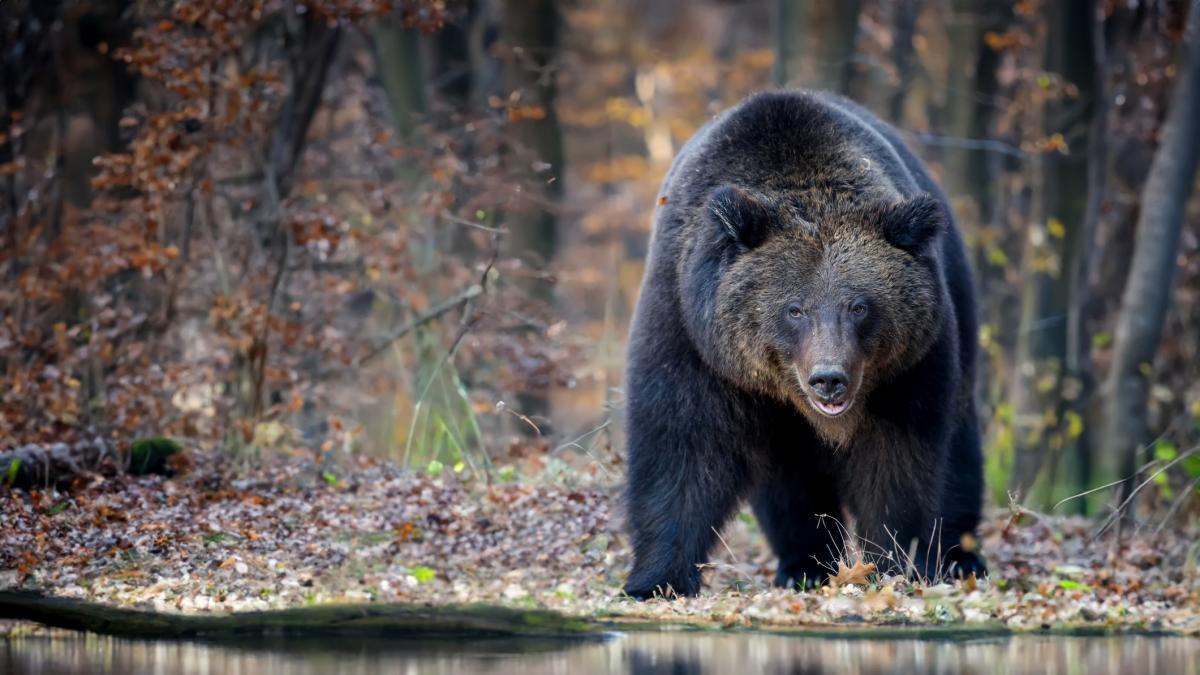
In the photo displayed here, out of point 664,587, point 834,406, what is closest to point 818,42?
point 834,406

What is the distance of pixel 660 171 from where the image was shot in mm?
30406

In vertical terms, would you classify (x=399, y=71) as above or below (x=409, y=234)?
above

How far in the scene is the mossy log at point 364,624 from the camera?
8328 mm

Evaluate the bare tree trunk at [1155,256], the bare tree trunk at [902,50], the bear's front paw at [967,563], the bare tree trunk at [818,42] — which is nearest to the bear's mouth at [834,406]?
the bear's front paw at [967,563]

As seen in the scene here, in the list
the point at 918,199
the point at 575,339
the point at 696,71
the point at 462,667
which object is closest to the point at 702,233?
the point at 918,199

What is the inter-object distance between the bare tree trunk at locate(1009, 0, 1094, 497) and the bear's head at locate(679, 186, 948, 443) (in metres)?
7.55

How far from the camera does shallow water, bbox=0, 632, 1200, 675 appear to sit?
24.6 ft

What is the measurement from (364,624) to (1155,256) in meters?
8.84

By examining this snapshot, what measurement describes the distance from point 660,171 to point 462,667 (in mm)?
23420

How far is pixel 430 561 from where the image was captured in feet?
33.6

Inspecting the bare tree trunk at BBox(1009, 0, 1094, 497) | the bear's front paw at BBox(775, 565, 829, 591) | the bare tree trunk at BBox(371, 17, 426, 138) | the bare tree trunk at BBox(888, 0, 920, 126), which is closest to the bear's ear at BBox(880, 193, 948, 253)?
the bear's front paw at BBox(775, 565, 829, 591)

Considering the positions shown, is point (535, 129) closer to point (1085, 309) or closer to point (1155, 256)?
point (1085, 309)

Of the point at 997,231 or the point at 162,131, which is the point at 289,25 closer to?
the point at 162,131

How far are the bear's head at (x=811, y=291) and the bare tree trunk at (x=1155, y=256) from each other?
5.43 meters
